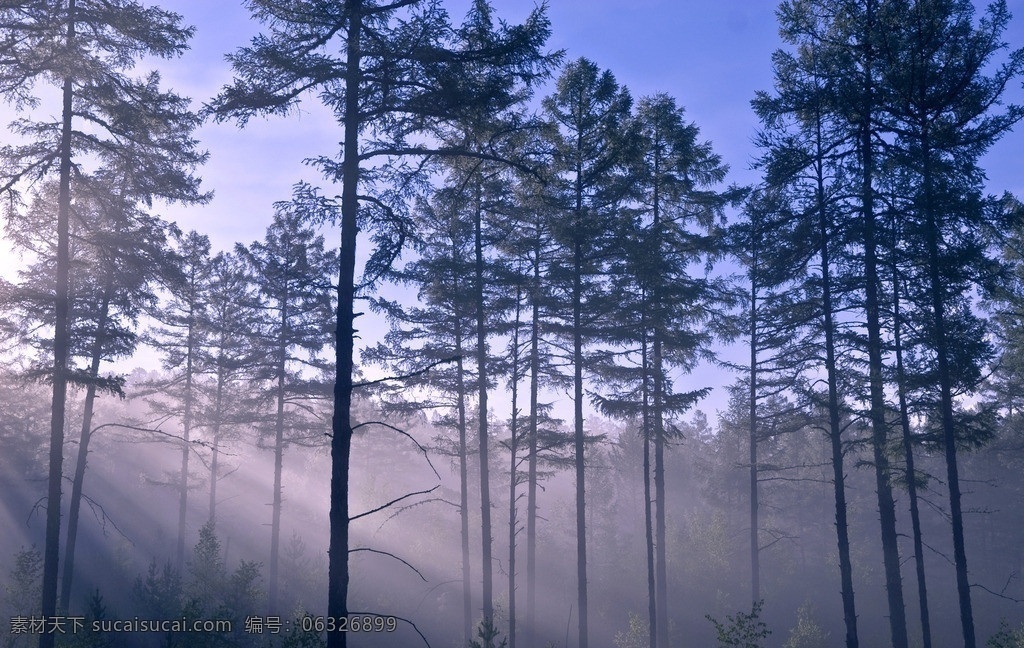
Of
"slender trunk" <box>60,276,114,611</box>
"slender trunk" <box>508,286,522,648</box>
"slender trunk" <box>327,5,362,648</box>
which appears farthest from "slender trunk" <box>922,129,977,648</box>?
"slender trunk" <box>60,276,114,611</box>

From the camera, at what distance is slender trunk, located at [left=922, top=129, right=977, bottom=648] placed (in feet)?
48.9

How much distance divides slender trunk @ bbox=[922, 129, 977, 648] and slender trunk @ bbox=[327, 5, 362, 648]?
12.6 m

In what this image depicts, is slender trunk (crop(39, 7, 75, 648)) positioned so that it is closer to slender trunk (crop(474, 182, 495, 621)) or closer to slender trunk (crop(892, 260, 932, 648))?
slender trunk (crop(474, 182, 495, 621))

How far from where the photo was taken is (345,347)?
9305mm

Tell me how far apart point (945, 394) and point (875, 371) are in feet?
5.28

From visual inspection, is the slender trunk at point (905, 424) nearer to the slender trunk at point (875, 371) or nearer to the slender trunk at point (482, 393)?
the slender trunk at point (875, 371)

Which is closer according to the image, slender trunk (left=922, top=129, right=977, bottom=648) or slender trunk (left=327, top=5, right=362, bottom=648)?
slender trunk (left=327, top=5, right=362, bottom=648)

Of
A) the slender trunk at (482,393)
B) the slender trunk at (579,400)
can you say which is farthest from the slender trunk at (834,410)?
the slender trunk at (482,393)

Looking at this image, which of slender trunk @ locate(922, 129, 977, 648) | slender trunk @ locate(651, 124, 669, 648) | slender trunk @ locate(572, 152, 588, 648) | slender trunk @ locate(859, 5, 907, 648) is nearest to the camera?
slender trunk @ locate(922, 129, 977, 648)

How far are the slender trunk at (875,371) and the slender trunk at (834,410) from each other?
0.79 m

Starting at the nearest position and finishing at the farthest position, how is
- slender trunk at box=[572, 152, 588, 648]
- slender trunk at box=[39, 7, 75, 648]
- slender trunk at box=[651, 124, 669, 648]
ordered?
slender trunk at box=[39, 7, 75, 648] < slender trunk at box=[572, 152, 588, 648] < slender trunk at box=[651, 124, 669, 648]

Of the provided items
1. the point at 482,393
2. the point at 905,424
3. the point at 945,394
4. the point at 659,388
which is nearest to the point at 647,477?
the point at 659,388

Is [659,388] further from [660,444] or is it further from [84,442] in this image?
[84,442]

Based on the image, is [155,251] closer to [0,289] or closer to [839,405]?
[0,289]
